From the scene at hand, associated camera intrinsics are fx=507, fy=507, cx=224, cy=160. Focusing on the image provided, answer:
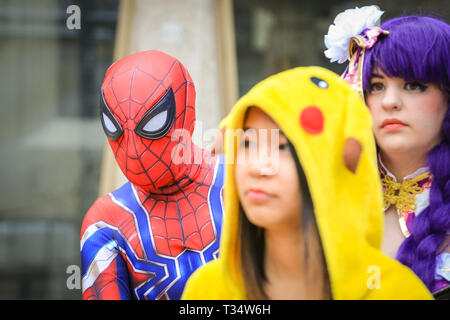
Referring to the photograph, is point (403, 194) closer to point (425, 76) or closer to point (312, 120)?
point (425, 76)

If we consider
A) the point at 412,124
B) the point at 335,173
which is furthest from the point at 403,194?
the point at 335,173

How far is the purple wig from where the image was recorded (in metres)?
1.08

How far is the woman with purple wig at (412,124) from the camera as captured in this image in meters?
1.08

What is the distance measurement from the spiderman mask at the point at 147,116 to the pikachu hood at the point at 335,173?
7.7 inches

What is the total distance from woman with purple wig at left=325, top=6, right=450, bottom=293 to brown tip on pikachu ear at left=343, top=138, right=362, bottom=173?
0.28 m

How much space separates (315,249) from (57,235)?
7.90ft

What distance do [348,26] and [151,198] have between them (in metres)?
0.61

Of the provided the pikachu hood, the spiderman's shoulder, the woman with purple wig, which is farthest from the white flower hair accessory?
the spiderman's shoulder

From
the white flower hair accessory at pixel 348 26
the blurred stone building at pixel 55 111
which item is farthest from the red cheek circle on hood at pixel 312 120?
the blurred stone building at pixel 55 111

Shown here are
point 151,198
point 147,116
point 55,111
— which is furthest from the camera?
point 55,111

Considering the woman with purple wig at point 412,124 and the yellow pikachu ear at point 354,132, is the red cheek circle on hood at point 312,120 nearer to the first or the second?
the yellow pikachu ear at point 354,132

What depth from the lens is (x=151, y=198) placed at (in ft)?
3.79

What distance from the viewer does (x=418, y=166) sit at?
3.84 feet

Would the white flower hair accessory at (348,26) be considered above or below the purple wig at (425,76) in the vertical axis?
above
